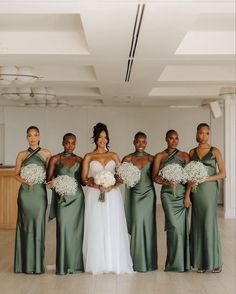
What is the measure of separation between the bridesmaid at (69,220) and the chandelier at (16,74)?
6.97 ft

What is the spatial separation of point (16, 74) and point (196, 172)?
3.46 m

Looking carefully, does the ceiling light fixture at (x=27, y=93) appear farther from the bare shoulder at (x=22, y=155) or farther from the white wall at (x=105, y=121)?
the white wall at (x=105, y=121)

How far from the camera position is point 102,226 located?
276 inches

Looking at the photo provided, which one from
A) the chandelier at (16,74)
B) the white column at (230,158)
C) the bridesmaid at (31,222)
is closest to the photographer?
the bridesmaid at (31,222)

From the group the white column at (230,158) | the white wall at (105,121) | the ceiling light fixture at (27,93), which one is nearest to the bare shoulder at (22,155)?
the ceiling light fixture at (27,93)

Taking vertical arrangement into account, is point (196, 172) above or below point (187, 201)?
above

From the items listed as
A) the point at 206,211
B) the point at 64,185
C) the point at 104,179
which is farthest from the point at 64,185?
the point at 206,211

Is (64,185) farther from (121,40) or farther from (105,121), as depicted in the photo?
(105,121)

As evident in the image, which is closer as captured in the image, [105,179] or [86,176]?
[105,179]

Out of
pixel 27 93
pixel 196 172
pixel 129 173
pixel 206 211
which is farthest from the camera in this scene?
pixel 27 93

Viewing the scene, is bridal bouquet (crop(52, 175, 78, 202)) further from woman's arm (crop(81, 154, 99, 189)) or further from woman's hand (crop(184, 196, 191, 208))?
woman's hand (crop(184, 196, 191, 208))

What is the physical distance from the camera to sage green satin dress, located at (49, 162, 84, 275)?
6.95 metres

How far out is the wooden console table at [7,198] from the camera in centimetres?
1134

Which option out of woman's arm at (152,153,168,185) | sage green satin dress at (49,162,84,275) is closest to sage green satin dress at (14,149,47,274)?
sage green satin dress at (49,162,84,275)
